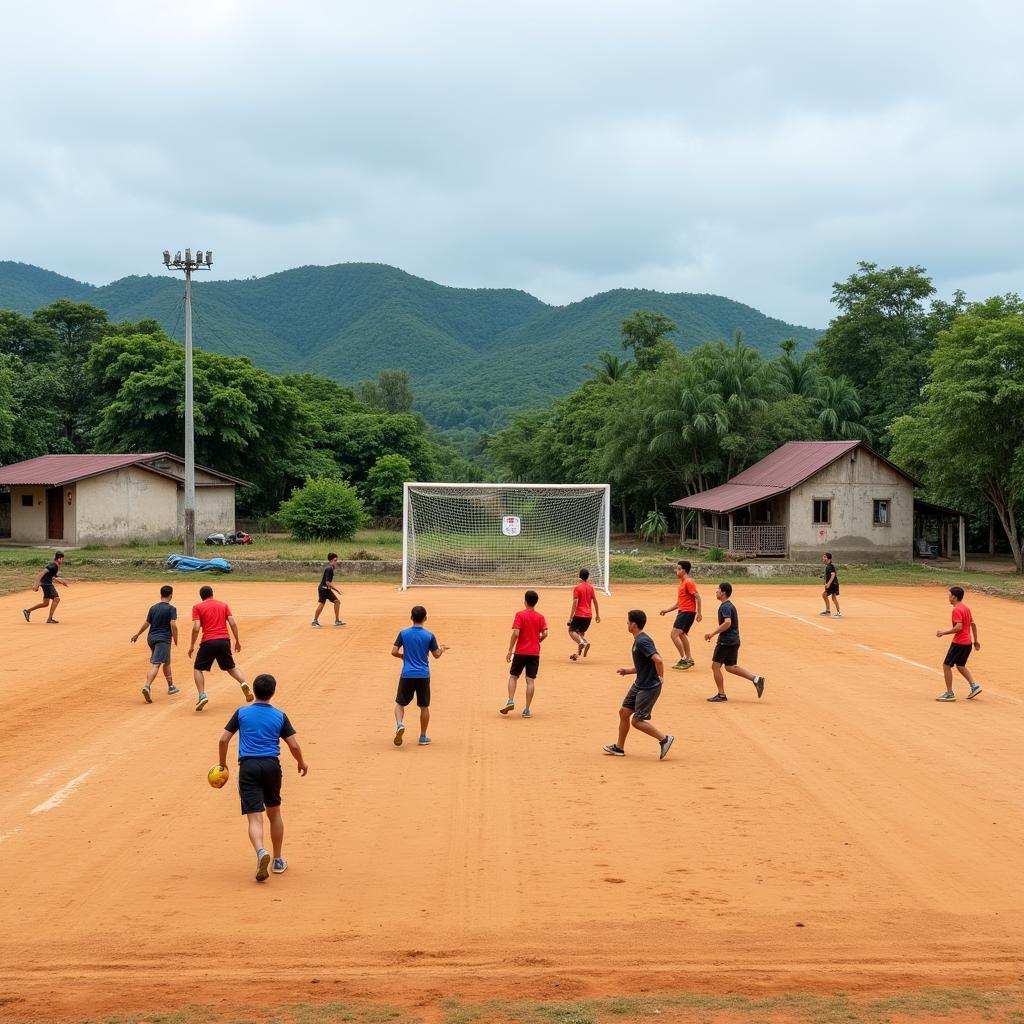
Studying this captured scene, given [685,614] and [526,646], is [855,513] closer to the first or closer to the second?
[685,614]

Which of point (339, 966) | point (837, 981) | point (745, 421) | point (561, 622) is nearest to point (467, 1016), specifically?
point (339, 966)

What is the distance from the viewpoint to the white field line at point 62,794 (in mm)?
10164

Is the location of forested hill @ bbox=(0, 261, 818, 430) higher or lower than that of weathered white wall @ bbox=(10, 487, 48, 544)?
higher

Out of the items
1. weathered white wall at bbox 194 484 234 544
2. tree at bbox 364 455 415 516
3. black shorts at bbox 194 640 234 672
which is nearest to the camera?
black shorts at bbox 194 640 234 672

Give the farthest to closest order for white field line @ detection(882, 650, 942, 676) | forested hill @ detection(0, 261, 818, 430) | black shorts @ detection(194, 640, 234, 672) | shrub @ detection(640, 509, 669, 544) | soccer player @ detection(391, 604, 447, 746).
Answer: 1. forested hill @ detection(0, 261, 818, 430)
2. shrub @ detection(640, 509, 669, 544)
3. white field line @ detection(882, 650, 942, 676)
4. black shorts @ detection(194, 640, 234, 672)
5. soccer player @ detection(391, 604, 447, 746)

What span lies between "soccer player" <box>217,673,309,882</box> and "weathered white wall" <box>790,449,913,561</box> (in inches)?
1527

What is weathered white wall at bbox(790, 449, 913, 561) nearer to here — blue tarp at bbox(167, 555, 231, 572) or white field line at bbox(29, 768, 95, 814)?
blue tarp at bbox(167, 555, 231, 572)

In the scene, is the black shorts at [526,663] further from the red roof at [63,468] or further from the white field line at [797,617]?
the red roof at [63,468]

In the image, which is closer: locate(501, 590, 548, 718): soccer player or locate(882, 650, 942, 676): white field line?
locate(501, 590, 548, 718): soccer player

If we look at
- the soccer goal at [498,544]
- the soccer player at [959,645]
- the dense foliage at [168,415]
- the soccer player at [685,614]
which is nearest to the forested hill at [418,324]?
the dense foliage at [168,415]

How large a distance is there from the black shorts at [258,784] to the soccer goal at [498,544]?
91.7 ft

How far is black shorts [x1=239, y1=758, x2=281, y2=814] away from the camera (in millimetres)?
8273

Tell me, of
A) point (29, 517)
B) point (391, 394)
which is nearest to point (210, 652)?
point (29, 517)

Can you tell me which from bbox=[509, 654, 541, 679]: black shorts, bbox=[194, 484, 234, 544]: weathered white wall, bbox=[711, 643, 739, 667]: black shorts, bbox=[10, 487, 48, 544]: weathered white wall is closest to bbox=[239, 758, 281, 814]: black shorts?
bbox=[509, 654, 541, 679]: black shorts
